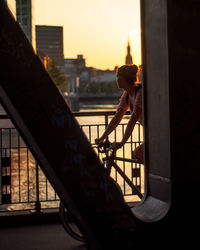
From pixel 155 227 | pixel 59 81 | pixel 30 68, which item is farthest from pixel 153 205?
pixel 59 81

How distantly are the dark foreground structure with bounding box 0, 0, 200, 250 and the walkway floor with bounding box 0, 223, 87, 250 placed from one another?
1.88 metres

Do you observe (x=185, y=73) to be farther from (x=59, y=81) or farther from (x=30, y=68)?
(x=59, y=81)

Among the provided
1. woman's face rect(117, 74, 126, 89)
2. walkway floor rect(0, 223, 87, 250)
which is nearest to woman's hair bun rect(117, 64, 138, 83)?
woman's face rect(117, 74, 126, 89)

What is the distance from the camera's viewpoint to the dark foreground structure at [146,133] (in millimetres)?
2283

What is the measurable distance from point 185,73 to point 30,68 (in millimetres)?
1005

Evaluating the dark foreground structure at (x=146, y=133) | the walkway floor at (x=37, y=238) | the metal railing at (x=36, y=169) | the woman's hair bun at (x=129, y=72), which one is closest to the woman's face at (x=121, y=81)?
the woman's hair bun at (x=129, y=72)

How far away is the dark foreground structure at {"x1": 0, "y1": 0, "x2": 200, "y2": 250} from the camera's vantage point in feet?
7.49

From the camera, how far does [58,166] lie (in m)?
2.37

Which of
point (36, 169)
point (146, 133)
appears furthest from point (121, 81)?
point (36, 169)

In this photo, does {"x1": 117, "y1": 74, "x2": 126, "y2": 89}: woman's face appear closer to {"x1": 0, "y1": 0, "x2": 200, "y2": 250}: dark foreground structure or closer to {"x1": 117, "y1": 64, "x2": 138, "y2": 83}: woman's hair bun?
{"x1": 117, "y1": 64, "x2": 138, "y2": 83}: woman's hair bun

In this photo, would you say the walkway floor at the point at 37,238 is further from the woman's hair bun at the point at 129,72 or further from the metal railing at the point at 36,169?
the woman's hair bun at the point at 129,72

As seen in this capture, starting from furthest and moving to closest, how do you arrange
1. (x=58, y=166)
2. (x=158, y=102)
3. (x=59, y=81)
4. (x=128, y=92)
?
(x=59, y=81) → (x=128, y=92) → (x=158, y=102) → (x=58, y=166)

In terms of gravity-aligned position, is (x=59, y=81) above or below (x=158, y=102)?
above

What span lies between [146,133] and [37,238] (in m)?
2.40
